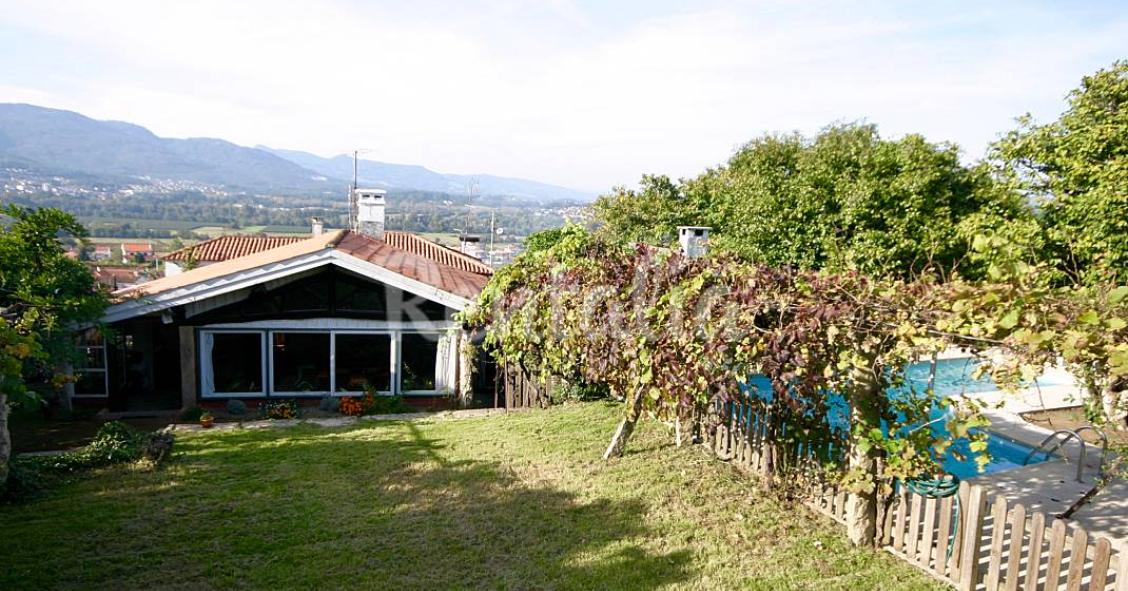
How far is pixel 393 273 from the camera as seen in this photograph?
12031 millimetres

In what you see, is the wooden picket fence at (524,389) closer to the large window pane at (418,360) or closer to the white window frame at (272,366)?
the large window pane at (418,360)

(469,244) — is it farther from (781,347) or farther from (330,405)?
(781,347)

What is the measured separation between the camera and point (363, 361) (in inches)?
521

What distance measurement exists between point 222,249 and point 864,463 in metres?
25.8

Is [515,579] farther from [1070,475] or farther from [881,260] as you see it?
[881,260]

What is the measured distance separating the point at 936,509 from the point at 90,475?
981cm

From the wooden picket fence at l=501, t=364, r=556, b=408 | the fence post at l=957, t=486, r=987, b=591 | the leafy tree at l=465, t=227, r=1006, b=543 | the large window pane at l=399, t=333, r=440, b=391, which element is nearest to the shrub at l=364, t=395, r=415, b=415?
the large window pane at l=399, t=333, r=440, b=391

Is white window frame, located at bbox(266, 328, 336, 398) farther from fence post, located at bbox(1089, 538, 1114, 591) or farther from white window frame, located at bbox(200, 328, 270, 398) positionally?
fence post, located at bbox(1089, 538, 1114, 591)

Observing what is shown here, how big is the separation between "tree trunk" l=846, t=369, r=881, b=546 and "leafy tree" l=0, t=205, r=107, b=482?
10.6m

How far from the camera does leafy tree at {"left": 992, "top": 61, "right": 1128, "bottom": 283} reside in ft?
41.9

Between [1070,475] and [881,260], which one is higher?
[881,260]

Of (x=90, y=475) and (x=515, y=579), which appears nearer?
(x=515, y=579)

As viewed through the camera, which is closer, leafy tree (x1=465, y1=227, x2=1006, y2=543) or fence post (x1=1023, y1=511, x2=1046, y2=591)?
fence post (x1=1023, y1=511, x2=1046, y2=591)

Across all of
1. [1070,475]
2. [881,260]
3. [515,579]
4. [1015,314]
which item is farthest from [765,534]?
[881,260]
